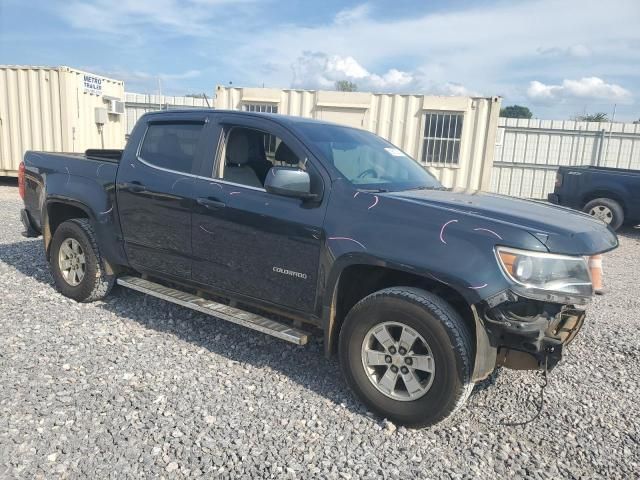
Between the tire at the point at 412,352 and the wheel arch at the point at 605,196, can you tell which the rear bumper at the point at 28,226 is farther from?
the wheel arch at the point at 605,196

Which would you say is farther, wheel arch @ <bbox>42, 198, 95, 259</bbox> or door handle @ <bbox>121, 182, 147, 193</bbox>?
wheel arch @ <bbox>42, 198, 95, 259</bbox>

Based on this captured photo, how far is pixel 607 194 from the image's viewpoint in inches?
426

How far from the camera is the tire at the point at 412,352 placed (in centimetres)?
285

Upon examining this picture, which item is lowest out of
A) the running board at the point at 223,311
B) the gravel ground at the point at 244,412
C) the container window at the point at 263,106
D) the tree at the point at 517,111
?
the gravel ground at the point at 244,412

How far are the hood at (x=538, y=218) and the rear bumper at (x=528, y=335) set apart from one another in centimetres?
35

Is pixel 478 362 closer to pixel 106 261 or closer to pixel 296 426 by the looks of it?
pixel 296 426

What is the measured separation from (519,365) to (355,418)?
1031 millimetres

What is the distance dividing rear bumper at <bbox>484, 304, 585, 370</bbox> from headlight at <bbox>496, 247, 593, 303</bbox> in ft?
0.29

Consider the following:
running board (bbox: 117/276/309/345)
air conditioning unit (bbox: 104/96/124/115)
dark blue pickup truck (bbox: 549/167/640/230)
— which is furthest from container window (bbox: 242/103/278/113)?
running board (bbox: 117/276/309/345)

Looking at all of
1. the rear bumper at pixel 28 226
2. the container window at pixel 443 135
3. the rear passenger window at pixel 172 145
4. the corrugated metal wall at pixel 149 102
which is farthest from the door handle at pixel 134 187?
the corrugated metal wall at pixel 149 102

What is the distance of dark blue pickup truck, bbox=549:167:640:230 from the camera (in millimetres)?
10641

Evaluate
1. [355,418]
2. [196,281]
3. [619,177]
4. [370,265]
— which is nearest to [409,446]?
[355,418]

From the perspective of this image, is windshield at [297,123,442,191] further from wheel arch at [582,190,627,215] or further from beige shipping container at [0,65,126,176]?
beige shipping container at [0,65,126,176]

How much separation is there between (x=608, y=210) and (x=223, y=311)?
9.68 m
